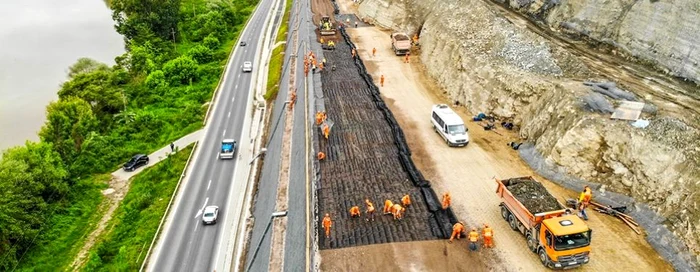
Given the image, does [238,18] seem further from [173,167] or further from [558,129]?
[558,129]

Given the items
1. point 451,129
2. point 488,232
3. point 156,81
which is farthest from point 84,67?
point 488,232

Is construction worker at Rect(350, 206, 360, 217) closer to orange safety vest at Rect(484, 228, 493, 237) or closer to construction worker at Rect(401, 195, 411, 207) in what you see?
construction worker at Rect(401, 195, 411, 207)

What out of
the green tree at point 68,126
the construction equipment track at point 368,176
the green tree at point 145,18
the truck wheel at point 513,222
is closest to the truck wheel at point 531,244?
the truck wheel at point 513,222

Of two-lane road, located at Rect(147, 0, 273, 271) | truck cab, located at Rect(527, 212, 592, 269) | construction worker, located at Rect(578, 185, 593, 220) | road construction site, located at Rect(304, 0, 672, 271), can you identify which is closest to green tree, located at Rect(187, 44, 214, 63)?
two-lane road, located at Rect(147, 0, 273, 271)

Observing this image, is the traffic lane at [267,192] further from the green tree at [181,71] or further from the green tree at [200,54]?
the green tree at [200,54]

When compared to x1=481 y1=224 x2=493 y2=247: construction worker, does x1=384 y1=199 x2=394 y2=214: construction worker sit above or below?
above

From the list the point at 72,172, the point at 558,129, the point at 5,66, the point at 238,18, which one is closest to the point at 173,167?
the point at 72,172

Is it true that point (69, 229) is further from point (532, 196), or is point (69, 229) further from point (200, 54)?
point (200, 54)
